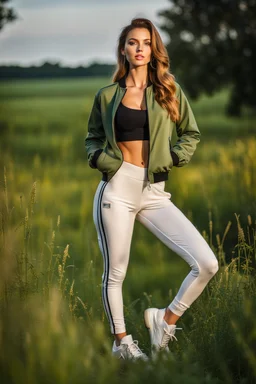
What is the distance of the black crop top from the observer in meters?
4.64

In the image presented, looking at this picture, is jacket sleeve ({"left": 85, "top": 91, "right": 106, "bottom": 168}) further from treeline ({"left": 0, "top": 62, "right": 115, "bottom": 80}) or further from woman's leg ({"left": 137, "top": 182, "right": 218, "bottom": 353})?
treeline ({"left": 0, "top": 62, "right": 115, "bottom": 80})

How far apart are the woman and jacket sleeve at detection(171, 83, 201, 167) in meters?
0.01

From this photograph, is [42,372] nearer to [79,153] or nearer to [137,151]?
[137,151]

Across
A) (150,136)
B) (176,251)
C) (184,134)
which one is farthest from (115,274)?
(184,134)

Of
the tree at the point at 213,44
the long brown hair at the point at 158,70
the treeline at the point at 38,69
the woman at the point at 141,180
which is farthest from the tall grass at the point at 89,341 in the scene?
the treeline at the point at 38,69

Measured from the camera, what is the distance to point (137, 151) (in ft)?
15.3

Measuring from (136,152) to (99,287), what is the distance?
6.08ft

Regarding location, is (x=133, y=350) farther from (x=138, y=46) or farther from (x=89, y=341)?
(x=138, y=46)

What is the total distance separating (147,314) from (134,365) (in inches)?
39.4

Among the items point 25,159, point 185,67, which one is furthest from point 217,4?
point 25,159

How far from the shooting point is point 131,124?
15.2 ft

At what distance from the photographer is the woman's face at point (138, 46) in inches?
186

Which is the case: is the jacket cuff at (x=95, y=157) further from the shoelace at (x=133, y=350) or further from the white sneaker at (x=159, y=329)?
the shoelace at (x=133, y=350)

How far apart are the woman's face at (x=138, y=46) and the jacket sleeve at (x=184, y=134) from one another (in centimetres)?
26
